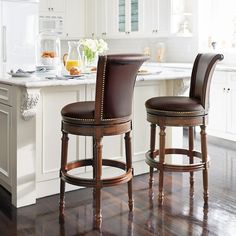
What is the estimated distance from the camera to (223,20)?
6004 millimetres

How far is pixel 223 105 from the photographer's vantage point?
5355 mm

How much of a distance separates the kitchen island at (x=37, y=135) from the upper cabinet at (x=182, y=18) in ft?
7.94

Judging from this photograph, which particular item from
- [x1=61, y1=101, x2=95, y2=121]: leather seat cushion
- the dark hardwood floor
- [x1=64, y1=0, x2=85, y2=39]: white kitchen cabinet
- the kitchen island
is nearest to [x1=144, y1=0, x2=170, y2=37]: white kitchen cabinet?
[x1=64, y1=0, x2=85, y2=39]: white kitchen cabinet

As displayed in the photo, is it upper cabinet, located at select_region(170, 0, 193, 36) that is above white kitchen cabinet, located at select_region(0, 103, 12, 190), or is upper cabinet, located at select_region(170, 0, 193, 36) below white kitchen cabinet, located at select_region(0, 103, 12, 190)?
above

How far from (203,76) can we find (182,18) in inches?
123

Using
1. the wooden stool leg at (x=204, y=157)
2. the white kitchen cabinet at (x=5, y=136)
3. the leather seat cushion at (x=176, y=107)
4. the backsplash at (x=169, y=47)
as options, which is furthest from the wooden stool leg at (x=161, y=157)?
the backsplash at (x=169, y=47)

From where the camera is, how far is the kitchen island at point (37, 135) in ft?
10.2

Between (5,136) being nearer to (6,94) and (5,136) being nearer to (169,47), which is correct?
(6,94)

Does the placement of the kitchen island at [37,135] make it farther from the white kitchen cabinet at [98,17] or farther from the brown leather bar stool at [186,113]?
the white kitchen cabinet at [98,17]

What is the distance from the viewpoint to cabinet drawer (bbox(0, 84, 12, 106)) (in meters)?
3.19

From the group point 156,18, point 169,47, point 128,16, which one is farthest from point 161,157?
point 128,16

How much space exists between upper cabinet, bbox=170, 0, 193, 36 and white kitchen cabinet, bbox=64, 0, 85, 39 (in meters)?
1.83

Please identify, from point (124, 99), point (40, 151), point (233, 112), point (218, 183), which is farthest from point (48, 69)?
point (233, 112)

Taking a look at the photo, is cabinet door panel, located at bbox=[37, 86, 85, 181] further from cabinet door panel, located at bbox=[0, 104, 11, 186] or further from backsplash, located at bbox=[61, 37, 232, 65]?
backsplash, located at bbox=[61, 37, 232, 65]
